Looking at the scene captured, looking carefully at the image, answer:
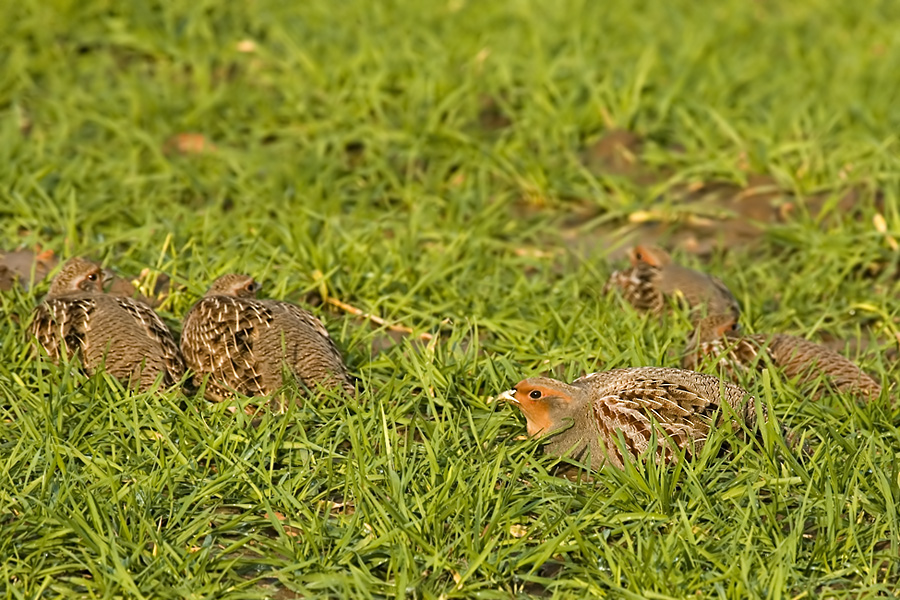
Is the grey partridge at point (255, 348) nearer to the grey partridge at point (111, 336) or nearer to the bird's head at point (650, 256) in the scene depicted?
the grey partridge at point (111, 336)

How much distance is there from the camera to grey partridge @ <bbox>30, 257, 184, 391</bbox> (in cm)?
597

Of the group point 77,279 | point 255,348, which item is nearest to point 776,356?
point 255,348

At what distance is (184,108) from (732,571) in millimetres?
6246

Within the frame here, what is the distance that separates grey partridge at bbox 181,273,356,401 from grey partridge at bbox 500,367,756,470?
3.05 ft

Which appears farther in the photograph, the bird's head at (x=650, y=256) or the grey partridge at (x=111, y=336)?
the bird's head at (x=650, y=256)

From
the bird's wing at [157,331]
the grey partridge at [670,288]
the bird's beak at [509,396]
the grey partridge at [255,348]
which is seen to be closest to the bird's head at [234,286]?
the grey partridge at [255,348]

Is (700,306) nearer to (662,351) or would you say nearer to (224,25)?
(662,351)

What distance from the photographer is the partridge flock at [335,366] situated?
5.55m

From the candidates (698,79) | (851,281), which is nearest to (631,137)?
(698,79)

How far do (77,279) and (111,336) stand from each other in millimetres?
632

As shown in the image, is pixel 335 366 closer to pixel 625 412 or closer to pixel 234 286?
pixel 234 286

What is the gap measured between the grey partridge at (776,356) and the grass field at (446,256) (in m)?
0.19

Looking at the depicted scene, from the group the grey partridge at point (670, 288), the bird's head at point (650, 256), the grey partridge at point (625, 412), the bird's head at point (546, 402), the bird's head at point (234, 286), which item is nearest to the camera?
the grey partridge at point (625, 412)

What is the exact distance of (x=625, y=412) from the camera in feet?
18.2
